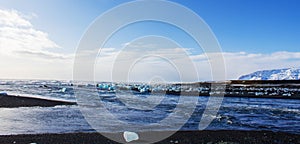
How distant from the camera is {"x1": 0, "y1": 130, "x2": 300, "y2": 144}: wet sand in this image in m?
10.0

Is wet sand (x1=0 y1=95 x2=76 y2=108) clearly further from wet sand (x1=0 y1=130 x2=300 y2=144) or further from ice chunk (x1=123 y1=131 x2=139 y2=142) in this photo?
ice chunk (x1=123 y1=131 x2=139 y2=142)

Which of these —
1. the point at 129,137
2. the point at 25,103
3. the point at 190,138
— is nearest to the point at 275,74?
the point at 25,103

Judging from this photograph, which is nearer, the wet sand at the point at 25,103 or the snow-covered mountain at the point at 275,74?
the wet sand at the point at 25,103

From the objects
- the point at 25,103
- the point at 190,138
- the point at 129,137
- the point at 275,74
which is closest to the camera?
the point at 129,137

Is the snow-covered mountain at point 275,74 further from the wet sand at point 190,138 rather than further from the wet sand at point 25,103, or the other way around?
the wet sand at point 190,138

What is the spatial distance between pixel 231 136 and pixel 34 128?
8.23 m

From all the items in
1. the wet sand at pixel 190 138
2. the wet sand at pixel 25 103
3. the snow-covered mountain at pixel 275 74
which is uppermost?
the snow-covered mountain at pixel 275 74

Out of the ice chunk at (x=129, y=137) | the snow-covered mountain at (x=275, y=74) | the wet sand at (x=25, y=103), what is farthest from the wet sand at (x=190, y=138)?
the snow-covered mountain at (x=275, y=74)

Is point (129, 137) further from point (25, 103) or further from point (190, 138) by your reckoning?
point (25, 103)

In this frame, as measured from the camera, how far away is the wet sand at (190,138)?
10016 millimetres

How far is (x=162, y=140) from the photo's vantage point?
34.9ft

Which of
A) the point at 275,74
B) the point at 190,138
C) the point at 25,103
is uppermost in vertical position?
the point at 275,74

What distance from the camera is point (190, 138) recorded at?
36.5ft

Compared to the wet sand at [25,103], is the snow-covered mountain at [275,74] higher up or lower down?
higher up
